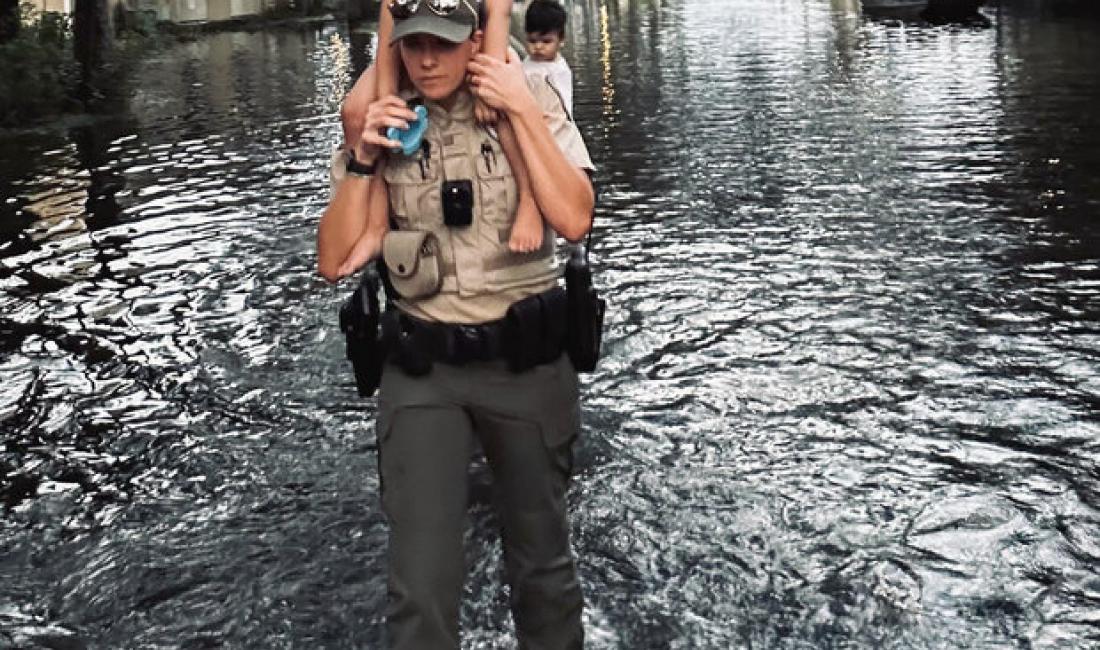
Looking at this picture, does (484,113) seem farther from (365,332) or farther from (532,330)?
(365,332)

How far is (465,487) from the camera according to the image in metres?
3.65

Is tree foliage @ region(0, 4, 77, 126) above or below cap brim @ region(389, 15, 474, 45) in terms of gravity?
above

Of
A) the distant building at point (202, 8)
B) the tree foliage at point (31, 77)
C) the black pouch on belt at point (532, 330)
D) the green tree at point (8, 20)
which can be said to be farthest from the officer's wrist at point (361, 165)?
the distant building at point (202, 8)

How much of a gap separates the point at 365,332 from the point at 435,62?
2.64ft

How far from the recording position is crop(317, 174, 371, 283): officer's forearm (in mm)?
3578

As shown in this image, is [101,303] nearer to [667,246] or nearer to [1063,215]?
[667,246]

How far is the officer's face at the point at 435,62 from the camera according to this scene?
11.2 ft

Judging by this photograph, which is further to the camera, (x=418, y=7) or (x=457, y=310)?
(x=457, y=310)

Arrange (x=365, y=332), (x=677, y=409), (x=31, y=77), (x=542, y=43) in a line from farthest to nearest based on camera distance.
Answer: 1. (x=31, y=77)
2. (x=542, y=43)
3. (x=677, y=409)
4. (x=365, y=332)

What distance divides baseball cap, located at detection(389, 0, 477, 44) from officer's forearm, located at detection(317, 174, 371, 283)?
0.43 metres

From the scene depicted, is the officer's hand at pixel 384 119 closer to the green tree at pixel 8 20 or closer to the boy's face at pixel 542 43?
the boy's face at pixel 542 43

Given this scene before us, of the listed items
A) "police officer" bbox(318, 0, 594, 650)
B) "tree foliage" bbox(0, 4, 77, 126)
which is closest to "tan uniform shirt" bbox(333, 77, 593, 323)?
"police officer" bbox(318, 0, 594, 650)

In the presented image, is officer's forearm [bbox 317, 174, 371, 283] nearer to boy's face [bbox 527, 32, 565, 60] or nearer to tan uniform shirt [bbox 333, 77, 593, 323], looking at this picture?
tan uniform shirt [bbox 333, 77, 593, 323]

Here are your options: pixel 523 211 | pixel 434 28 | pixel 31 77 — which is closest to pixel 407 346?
pixel 523 211
